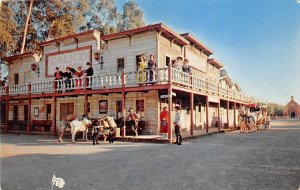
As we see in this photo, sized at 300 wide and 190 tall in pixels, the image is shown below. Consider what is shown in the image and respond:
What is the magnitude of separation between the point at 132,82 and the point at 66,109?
338 inches

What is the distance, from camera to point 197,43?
2120 cm

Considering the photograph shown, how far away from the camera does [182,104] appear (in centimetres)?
1889

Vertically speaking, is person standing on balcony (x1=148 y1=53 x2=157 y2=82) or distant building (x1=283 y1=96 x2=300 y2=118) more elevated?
person standing on balcony (x1=148 y1=53 x2=157 y2=82)

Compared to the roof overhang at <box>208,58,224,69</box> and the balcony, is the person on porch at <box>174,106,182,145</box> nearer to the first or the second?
the balcony

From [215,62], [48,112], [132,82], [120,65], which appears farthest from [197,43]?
[48,112]

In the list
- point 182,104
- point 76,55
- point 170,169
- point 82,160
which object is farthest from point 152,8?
point 76,55

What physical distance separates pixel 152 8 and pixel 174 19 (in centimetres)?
80

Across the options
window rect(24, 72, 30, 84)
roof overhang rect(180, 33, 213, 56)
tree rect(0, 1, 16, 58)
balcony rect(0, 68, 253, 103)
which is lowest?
balcony rect(0, 68, 253, 103)

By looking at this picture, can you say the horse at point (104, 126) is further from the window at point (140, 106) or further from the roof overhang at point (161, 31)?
the roof overhang at point (161, 31)

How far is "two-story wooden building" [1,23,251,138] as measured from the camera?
14.8 meters

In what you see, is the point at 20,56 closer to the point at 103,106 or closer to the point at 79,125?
the point at 103,106

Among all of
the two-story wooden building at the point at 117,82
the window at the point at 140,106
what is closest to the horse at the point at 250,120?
the two-story wooden building at the point at 117,82

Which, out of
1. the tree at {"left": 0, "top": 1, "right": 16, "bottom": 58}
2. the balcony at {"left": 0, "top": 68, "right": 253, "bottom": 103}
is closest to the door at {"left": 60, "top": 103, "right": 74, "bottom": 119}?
the balcony at {"left": 0, "top": 68, "right": 253, "bottom": 103}

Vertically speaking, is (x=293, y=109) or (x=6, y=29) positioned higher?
(x=6, y=29)
